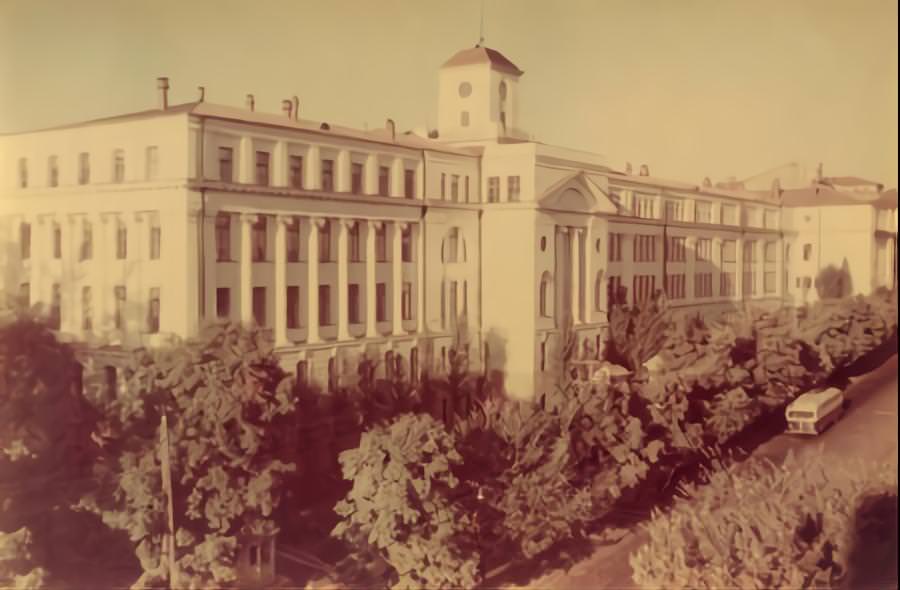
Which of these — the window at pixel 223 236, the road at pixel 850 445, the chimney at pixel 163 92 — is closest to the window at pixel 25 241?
the chimney at pixel 163 92

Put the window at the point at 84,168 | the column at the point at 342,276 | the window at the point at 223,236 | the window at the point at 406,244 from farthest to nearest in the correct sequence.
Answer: the window at the point at 406,244, the column at the point at 342,276, the window at the point at 84,168, the window at the point at 223,236

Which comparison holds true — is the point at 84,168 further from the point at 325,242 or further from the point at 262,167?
the point at 325,242

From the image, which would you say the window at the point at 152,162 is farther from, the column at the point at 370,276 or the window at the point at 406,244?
the window at the point at 406,244

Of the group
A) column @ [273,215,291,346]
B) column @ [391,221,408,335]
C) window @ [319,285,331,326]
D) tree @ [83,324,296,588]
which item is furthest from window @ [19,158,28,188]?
column @ [391,221,408,335]

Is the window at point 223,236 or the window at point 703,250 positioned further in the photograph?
the window at point 703,250

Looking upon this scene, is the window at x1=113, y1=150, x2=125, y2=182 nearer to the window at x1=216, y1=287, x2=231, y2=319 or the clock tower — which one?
the window at x1=216, y1=287, x2=231, y2=319

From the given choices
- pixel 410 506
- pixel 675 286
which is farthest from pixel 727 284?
pixel 410 506
